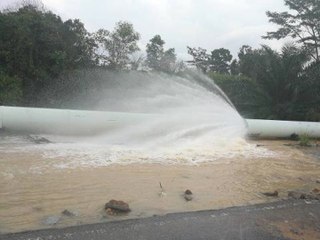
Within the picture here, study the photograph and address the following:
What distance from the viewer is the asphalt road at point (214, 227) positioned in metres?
4.45

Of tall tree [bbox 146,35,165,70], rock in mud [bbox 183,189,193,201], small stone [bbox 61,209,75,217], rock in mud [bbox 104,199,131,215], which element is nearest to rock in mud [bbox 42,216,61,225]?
small stone [bbox 61,209,75,217]

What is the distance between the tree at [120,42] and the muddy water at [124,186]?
1946 centimetres

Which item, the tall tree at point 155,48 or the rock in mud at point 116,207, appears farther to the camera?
the tall tree at point 155,48

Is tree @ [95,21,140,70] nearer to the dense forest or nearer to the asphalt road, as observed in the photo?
the dense forest

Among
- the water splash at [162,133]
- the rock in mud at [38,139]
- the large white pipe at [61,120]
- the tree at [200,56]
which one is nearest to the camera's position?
the water splash at [162,133]

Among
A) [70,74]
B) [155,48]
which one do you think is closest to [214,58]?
[155,48]

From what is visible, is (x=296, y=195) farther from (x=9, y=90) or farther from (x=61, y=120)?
(x=9, y=90)

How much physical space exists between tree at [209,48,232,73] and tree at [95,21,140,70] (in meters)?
24.5

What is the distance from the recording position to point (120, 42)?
29.9 meters

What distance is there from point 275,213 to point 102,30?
25145mm

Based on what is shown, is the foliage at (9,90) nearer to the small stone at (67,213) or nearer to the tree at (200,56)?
the small stone at (67,213)

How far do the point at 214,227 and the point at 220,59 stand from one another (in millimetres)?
51197

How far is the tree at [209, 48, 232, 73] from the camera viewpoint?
175ft

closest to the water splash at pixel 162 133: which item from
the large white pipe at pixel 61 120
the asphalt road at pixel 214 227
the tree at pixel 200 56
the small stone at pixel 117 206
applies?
the large white pipe at pixel 61 120
